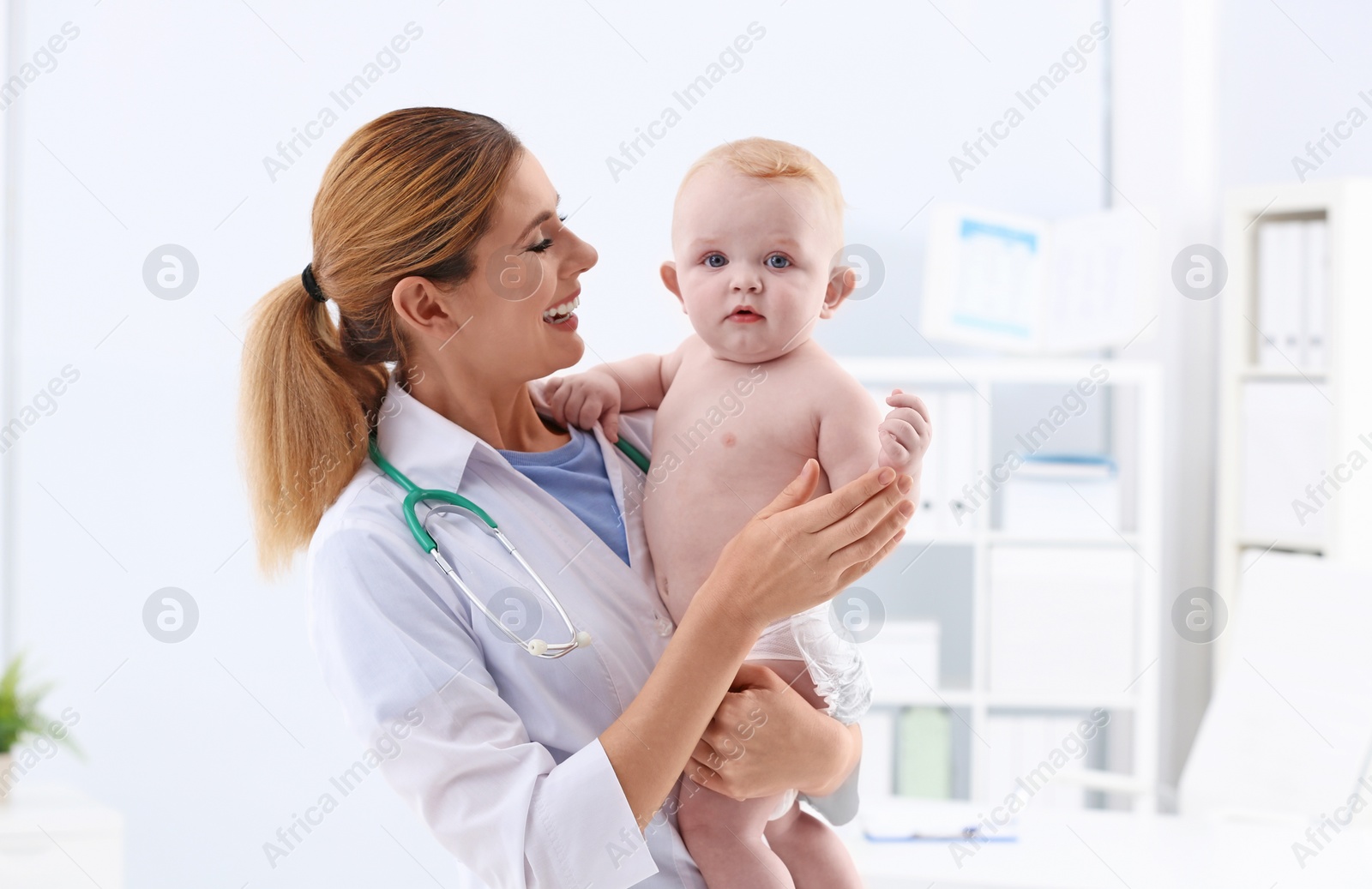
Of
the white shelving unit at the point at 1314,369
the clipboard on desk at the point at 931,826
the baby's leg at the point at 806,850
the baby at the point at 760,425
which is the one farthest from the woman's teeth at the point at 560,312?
the white shelving unit at the point at 1314,369

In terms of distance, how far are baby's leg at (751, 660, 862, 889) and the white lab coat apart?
0.15m

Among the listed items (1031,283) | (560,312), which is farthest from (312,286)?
(1031,283)

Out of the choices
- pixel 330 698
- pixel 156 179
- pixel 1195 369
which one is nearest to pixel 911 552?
pixel 1195 369

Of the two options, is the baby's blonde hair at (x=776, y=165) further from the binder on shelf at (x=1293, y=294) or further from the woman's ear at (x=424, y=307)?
the binder on shelf at (x=1293, y=294)

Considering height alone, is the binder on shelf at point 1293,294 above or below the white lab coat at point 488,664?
above

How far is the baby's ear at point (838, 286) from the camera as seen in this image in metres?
1.33

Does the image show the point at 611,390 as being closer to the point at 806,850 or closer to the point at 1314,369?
the point at 806,850

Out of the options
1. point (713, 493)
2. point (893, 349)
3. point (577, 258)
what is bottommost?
point (713, 493)

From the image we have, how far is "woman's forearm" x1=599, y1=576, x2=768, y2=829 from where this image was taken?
102 centimetres

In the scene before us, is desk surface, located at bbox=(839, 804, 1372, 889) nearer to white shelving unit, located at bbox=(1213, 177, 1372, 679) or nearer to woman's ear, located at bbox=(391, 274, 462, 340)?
white shelving unit, located at bbox=(1213, 177, 1372, 679)

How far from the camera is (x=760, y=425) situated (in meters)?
1.27

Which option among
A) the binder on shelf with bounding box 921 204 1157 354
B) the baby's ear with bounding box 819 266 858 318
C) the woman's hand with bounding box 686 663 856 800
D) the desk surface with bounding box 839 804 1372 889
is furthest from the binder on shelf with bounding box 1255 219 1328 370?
the woman's hand with bounding box 686 663 856 800

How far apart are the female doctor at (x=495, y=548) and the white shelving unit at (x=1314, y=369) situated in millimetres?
2302

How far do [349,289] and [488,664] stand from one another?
0.46 meters
